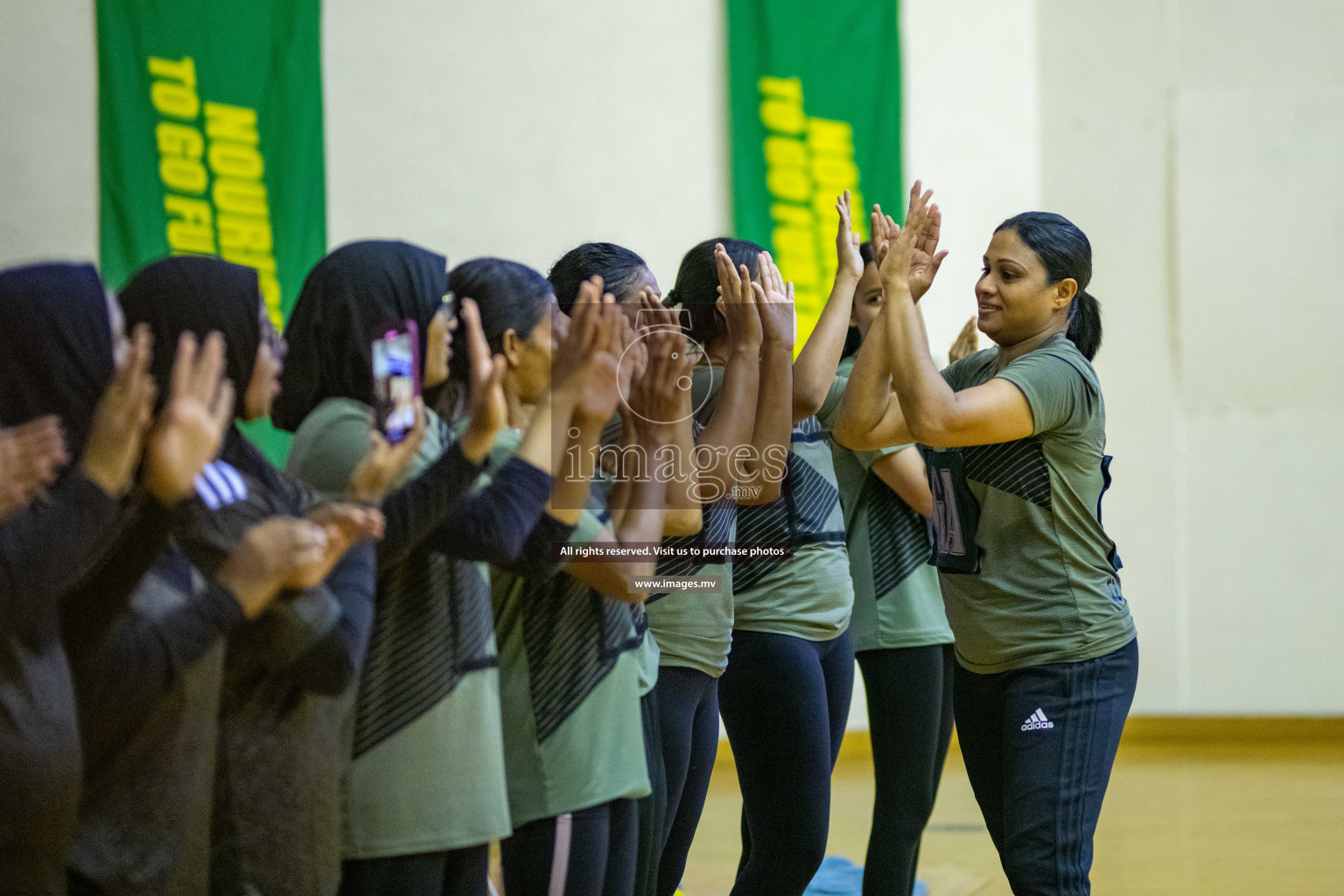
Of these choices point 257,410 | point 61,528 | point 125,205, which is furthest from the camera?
point 125,205

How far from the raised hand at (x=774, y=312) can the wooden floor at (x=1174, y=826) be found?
1.71 m

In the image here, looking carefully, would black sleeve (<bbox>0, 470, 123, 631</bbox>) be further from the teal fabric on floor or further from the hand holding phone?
the teal fabric on floor

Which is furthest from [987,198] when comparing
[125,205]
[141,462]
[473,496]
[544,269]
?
[141,462]

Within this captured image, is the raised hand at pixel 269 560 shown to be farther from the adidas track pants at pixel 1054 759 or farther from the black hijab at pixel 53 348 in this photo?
the adidas track pants at pixel 1054 759

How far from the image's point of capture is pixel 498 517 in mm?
1446

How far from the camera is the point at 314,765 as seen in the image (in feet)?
4.32

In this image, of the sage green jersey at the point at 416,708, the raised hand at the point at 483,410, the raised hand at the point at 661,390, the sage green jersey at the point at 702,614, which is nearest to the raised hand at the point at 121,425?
the sage green jersey at the point at 416,708

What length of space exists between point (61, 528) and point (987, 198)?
15.6 feet

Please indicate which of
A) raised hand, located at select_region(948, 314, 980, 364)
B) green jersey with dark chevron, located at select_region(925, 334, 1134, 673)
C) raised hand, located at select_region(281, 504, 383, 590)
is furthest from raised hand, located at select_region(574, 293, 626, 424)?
raised hand, located at select_region(948, 314, 980, 364)

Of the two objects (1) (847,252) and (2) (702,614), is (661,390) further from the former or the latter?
(1) (847,252)

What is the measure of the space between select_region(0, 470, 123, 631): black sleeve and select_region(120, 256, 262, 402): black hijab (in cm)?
14

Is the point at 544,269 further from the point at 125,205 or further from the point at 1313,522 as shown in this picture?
the point at 1313,522

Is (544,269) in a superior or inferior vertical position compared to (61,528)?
superior

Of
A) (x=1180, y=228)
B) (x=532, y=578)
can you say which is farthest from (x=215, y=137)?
(x=1180, y=228)
